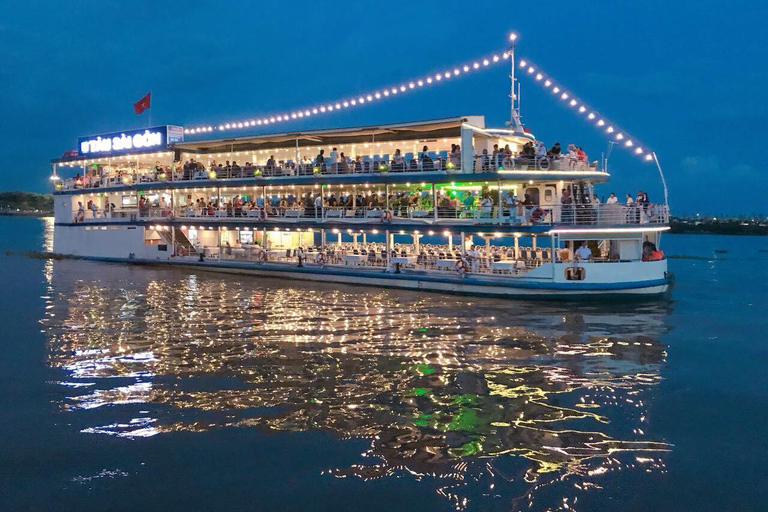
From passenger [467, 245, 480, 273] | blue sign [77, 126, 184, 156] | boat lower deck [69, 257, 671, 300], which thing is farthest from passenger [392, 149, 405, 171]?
blue sign [77, 126, 184, 156]

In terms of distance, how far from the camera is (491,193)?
85.9 ft

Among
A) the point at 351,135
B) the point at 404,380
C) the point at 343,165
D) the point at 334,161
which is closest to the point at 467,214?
the point at 343,165

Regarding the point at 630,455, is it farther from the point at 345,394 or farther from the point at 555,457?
the point at 345,394

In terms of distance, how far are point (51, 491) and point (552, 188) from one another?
21280mm

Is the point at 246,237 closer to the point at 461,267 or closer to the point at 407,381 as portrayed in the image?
the point at 461,267

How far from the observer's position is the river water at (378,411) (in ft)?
26.1

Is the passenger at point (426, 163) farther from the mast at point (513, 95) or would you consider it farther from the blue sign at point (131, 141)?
the blue sign at point (131, 141)

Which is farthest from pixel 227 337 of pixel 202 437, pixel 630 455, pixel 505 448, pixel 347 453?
pixel 630 455

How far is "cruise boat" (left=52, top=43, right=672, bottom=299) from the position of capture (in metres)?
23.5

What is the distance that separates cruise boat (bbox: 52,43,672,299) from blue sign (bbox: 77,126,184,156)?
4.1 inches

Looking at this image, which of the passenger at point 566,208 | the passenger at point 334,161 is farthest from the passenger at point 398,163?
the passenger at point 566,208

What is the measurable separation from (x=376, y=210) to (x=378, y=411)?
61.2 feet

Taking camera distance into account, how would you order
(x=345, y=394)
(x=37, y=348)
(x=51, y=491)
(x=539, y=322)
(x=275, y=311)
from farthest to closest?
(x=275, y=311) < (x=539, y=322) < (x=37, y=348) < (x=345, y=394) < (x=51, y=491)

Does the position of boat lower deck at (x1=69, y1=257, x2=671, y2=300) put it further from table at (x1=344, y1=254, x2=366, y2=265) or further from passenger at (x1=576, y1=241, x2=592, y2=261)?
passenger at (x1=576, y1=241, x2=592, y2=261)
